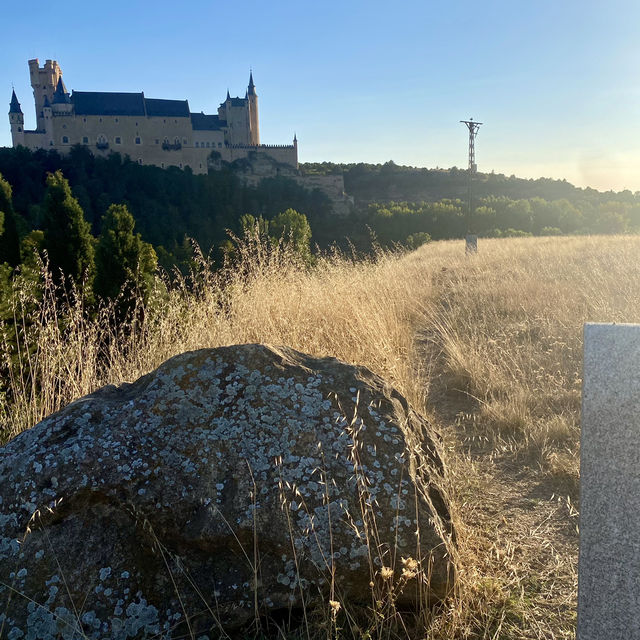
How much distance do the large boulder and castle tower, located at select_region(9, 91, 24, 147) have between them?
7278 cm

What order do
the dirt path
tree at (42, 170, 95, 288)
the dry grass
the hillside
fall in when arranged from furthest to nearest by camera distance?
the hillside → tree at (42, 170, 95, 288) → the dry grass → the dirt path

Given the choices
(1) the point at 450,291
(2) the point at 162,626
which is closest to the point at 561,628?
(2) the point at 162,626

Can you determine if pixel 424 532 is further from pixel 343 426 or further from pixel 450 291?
pixel 450 291

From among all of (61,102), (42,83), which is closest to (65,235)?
(61,102)

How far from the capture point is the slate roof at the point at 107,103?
6197cm

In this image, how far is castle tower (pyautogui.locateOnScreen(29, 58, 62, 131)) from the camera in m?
62.5

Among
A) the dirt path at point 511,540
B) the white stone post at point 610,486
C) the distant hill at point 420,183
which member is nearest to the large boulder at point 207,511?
the dirt path at point 511,540

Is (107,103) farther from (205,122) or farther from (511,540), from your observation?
(511,540)

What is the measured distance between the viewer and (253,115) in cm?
6862

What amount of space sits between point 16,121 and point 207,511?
74.5m

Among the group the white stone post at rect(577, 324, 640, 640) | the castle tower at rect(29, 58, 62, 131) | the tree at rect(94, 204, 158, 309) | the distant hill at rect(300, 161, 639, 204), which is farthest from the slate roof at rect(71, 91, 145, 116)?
the white stone post at rect(577, 324, 640, 640)

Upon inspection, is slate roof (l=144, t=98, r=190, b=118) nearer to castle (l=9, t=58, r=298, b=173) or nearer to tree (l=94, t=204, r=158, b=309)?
castle (l=9, t=58, r=298, b=173)

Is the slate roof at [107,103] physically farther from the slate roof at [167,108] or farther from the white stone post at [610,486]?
the white stone post at [610,486]

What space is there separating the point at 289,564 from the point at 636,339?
1248 mm
